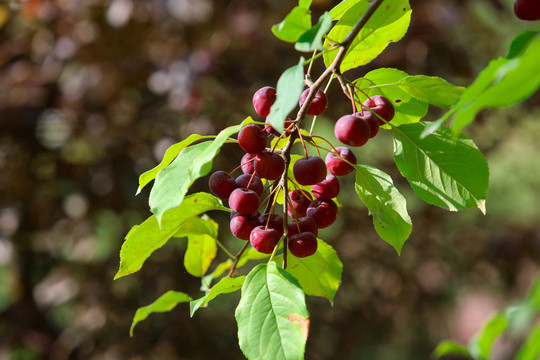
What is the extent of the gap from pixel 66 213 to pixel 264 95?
1.95 m

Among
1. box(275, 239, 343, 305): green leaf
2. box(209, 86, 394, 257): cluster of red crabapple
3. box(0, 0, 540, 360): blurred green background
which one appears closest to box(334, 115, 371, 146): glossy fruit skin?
box(209, 86, 394, 257): cluster of red crabapple

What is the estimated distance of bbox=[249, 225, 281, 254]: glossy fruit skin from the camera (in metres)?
0.70

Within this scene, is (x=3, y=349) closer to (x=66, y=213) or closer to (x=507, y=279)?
(x=66, y=213)

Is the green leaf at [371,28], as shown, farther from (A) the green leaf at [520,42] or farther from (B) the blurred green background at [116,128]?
(B) the blurred green background at [116,128]

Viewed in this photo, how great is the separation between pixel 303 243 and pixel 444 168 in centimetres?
22

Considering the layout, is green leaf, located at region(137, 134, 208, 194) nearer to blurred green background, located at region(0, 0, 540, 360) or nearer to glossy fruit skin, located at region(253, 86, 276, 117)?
glossy fruit skin, located at region(253, 86, 276, 117)

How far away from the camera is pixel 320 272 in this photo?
83cm

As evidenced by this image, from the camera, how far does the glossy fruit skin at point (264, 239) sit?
70 centimetres

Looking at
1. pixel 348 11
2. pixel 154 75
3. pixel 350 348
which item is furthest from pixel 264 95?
pixel 350 348

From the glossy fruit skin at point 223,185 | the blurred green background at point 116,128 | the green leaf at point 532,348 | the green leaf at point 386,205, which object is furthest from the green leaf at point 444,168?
the blurred green background at point 116,128

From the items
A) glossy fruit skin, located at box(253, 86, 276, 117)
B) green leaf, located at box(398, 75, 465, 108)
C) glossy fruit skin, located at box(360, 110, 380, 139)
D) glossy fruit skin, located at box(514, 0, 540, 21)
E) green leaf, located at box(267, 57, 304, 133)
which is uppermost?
glossy fruit skin, located at box(514, 0, 540, 21)

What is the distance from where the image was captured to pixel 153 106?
234 centimetres

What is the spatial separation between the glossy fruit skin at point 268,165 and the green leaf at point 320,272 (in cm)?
20

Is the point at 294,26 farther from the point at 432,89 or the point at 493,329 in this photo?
the point at 493,329
